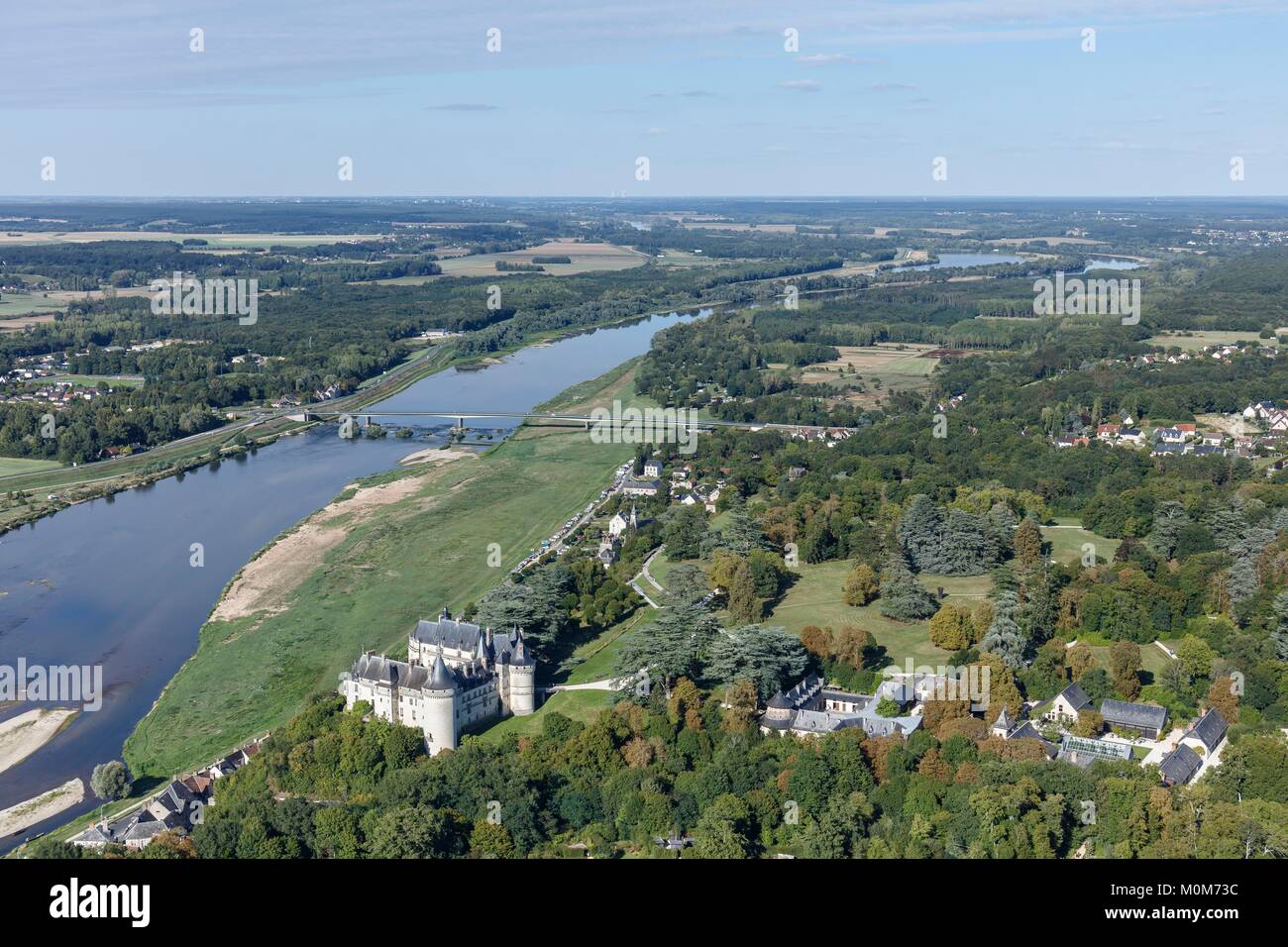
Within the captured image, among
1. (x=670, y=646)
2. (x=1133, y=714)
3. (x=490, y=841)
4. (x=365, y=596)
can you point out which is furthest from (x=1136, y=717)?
(x=365, y=596)

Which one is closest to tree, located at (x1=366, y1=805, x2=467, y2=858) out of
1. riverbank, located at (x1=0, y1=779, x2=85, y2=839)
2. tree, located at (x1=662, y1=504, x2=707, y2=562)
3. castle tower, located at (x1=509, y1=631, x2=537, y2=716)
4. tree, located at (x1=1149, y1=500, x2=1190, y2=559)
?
castle tower, located at (x1=509, y1=631, x2=537, y2=716)

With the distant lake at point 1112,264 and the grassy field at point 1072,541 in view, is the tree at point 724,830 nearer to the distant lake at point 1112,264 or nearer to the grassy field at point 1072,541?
the grassy field at point 1072,541

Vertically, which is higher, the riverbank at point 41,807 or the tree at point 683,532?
the tree at point 683,532

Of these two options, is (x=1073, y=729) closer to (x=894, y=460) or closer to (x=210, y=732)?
(x=210, y=732)

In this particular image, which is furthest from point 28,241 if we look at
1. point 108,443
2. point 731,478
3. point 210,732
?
point 210,732

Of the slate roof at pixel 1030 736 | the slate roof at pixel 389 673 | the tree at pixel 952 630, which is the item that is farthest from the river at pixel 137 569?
the tree at pixel 952 630

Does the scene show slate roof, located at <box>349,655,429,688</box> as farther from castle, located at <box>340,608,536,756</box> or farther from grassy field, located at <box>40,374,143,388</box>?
grassy field, located at <box>40,374,143,388</box>
